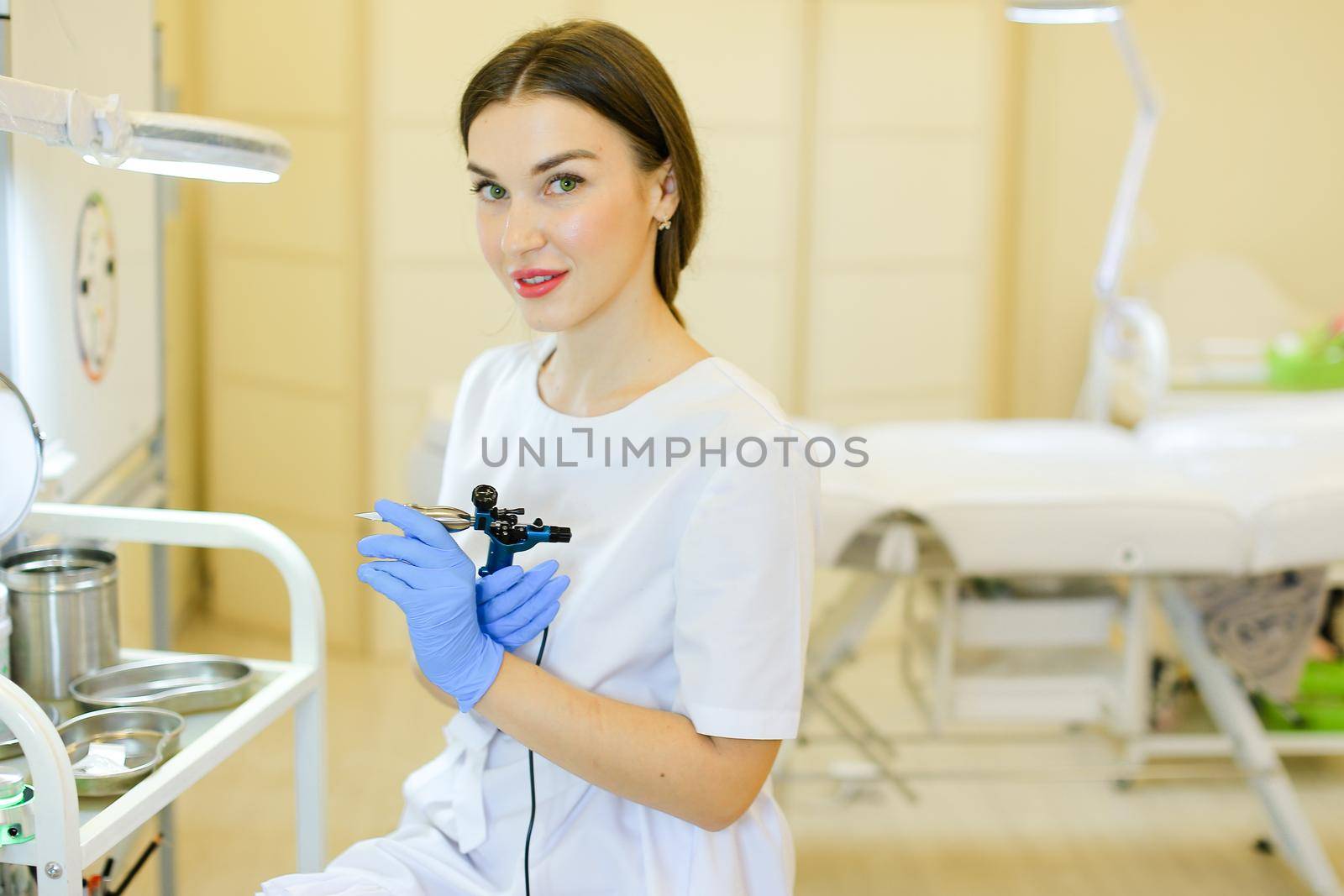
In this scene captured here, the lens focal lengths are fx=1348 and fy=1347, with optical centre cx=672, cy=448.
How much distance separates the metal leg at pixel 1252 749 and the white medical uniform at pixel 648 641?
1.31 metres

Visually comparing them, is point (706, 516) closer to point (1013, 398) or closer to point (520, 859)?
point (520, 859)

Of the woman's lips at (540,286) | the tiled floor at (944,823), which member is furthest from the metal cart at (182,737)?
the tiled floor at (944,823)

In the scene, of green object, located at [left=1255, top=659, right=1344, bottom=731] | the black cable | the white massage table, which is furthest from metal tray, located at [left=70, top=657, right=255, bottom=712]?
green object, located at [left=1255, top=659, right=1344, bottom=731]

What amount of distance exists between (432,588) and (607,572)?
0.64ft

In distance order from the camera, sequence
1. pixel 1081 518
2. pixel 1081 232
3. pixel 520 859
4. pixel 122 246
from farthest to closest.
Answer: pixel 1081 232 → pixel 1081 518 → pixel 122 246 → pixel 520 859

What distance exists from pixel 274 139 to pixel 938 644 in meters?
1.34

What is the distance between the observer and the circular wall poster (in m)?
1.62

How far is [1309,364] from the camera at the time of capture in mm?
3479

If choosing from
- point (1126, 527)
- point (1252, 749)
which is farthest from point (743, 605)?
point (1252, 749)

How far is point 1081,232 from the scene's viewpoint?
4.23 meters

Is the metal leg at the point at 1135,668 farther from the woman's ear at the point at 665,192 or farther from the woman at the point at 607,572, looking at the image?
the woman's ear at the point at 665,192

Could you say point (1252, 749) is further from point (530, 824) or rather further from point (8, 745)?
point (8, 745)

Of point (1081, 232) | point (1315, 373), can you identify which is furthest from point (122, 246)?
point (1081, 232)

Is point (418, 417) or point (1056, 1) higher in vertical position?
point (1056, 1)
